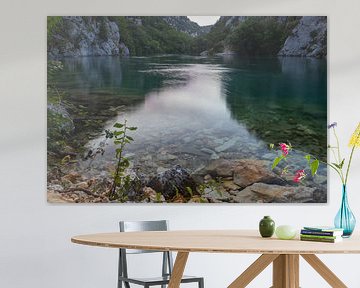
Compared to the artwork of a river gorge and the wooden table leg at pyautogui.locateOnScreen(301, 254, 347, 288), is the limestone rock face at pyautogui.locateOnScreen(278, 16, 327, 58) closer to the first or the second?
the artwork of a river gorge

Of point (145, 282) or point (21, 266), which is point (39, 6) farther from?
point (145, 282)

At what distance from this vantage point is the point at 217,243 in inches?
174

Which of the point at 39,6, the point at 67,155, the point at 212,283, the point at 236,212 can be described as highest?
the point at 39,6

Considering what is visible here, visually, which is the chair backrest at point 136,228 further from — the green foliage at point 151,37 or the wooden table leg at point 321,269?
the green foliage at point 151,37

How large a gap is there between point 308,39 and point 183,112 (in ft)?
3.88

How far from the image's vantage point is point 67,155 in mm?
6828

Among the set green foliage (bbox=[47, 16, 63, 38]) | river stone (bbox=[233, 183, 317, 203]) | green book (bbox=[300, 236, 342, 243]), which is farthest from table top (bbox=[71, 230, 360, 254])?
green foliage (bbox=[47, 16, 63, 38])

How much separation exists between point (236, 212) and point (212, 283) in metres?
0.60

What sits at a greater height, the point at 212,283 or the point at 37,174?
the point at 37,174

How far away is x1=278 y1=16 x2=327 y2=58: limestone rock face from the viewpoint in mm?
6879

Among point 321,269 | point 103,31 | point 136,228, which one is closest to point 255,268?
point 321,269

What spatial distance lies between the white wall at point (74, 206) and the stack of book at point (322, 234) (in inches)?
85.4

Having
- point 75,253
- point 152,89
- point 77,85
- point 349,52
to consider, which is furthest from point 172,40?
point 75,253

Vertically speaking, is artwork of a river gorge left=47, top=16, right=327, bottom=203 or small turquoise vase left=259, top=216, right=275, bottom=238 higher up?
artwork of a river gorge left=47, top=16, right=327, bottom=203
